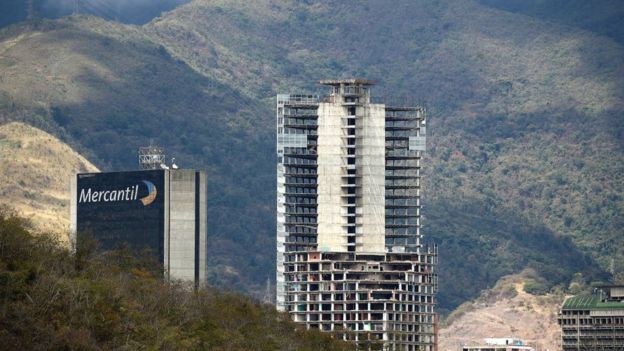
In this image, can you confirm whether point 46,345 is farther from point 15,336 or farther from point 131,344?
point 131,344

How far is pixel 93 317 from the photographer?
650ft

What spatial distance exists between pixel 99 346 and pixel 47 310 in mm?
5170

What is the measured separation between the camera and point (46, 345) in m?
184

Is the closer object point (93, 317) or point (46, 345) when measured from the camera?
point (46, 345)

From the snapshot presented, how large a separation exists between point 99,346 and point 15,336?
35.7 ft

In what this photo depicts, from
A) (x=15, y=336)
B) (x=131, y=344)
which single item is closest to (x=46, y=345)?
(x=15, y=336)

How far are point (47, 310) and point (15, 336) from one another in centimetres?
1102

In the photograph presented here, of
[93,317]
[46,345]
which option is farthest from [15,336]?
[93,317]

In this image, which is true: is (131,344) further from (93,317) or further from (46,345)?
(46,345)

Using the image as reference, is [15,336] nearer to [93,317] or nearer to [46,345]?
[46,345]

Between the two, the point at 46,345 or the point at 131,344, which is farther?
the point at 131,344

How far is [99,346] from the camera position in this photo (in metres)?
194

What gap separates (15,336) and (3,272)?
16509 mm

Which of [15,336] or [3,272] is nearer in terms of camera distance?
[15,336]
